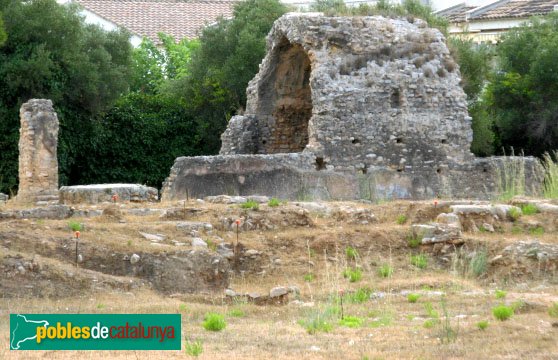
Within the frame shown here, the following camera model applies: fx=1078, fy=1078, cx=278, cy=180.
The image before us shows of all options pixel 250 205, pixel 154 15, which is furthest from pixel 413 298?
pixel 154 15

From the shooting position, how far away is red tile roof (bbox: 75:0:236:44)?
141ft

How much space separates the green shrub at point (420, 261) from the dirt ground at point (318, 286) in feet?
0.23

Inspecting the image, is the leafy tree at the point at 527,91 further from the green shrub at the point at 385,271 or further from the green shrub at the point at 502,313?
the green shrub at the point at 502,313

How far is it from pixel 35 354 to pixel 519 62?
23940mm

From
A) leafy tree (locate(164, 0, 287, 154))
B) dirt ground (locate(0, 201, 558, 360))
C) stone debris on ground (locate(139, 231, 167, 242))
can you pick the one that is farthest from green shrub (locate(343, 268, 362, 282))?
leafy tree (locate(164, 0, 287, 154))

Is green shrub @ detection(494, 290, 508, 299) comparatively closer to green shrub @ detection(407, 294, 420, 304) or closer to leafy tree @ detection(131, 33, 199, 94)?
green shrub @ detection(407, 294, 420, 304)

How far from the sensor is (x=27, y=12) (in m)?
28.0

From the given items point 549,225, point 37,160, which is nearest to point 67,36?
point 37,160

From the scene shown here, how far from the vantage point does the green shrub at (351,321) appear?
34.8 feet

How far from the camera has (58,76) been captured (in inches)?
1092

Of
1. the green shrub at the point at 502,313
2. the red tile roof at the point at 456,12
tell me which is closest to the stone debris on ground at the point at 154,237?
the green shrub at the point at 502,313

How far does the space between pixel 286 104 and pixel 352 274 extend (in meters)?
11.4

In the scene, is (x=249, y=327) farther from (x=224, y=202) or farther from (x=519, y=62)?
(x=519, y=62)

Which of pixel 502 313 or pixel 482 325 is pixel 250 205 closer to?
pixel 502 313
